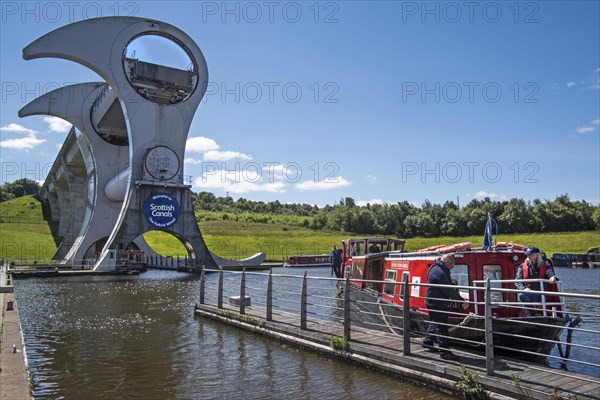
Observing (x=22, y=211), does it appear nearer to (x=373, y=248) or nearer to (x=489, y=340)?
(x=373, y=248)

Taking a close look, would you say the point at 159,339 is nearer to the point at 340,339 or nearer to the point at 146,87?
the point at 340,339

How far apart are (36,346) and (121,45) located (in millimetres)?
34699

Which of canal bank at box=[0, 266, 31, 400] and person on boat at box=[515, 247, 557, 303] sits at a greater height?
person on boat at box=[515, 247, 557, 303]

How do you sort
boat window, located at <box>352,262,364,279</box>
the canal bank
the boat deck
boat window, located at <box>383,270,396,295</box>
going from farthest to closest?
boat window, located at <box>352,262,364,279</box> < boat window, located at <box>383,270,396,295</box> < the boat deck < the canal bank

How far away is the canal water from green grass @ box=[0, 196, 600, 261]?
47.4 meters

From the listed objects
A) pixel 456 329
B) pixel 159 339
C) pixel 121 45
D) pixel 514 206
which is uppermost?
pixel 121 45

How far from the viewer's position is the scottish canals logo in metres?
40.6

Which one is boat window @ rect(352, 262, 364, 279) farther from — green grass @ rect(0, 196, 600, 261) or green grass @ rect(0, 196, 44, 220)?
green grass @ rect(0, 196, 44, 220)

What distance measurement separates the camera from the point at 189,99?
4391 centimetres

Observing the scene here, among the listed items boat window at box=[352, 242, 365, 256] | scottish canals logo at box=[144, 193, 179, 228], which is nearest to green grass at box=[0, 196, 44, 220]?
scottish canals logo at box=[144, 193, 179, 228]

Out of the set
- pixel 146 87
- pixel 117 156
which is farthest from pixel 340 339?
pixel 117 156

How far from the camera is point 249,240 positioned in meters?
76.9

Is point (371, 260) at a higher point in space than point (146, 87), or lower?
lower

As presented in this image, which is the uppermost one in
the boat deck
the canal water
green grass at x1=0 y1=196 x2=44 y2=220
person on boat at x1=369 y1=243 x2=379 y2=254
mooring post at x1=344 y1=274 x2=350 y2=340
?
green grass at x1=0 y1=196 x2=44 y2=220
